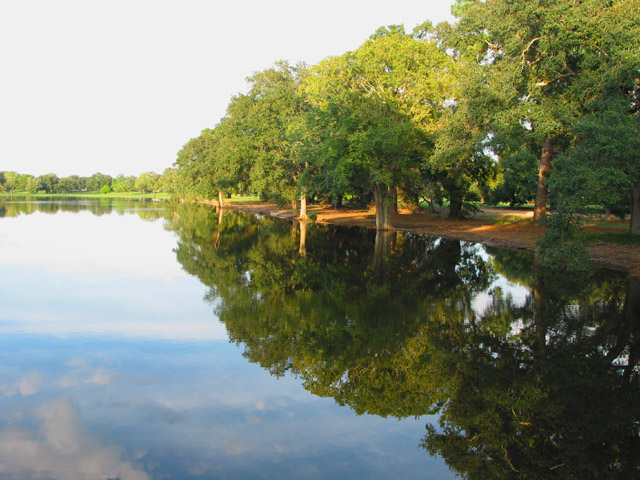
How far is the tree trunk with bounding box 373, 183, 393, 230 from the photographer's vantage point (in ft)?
111

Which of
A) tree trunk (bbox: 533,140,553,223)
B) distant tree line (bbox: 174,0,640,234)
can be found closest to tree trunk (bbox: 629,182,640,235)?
distant tree line (bbox: 174,0,640,234)

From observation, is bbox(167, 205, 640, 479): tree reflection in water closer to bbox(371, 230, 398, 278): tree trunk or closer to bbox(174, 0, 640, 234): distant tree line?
bbox(371, 230, 398, 278): tree trunk

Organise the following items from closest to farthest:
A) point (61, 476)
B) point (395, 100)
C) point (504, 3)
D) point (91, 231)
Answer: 1. point (61, 476)
2. point (504, 3)
3. point (395, 100)
4. point (91, 231)

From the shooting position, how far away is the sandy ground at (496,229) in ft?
65.2

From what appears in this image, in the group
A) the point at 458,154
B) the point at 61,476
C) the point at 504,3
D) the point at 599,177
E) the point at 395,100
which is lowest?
the point at 61,476

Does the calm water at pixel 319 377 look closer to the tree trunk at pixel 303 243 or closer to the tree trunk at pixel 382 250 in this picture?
the tree trunk at pixel 382 250

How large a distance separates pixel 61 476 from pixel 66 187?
211 meters

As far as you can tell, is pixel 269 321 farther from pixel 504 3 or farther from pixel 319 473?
pixel 504 3

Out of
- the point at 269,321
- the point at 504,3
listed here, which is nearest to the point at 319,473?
the point at 269,321

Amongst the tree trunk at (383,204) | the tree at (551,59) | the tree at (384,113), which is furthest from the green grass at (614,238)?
the tree trunk at (383,204)

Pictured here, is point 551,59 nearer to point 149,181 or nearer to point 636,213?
point 636,213

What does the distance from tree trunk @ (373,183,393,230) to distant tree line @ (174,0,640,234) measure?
0.10 metres

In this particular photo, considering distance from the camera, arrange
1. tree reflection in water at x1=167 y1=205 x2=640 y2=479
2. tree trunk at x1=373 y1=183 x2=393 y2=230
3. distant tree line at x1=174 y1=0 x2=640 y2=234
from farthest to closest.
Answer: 1. tree trunk at x1=373 y1=183 x2=393 y2=230
2. distant tree line at x1=174 y1=0 x2=640 y2=234
3. tree reflection in water at x1=167 y1=205 x2=640 y2=479

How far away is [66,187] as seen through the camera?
19450 cm
